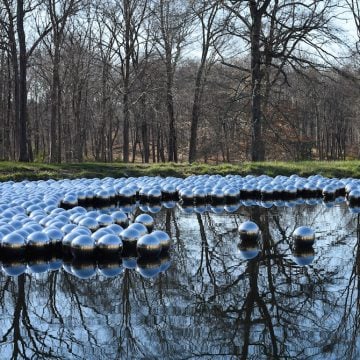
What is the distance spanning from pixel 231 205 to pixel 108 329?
24.7 ft

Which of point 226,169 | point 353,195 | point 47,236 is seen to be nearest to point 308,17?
point 226,169

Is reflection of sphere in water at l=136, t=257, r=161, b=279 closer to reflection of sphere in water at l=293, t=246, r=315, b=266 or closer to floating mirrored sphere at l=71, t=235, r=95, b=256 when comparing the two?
floating mirrored sphere at l=71, t=235, r=95, b=256

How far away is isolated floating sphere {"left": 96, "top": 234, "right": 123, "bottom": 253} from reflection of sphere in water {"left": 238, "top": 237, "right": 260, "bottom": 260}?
1584mm

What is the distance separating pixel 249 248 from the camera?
747cm

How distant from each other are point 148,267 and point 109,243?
0.57 m

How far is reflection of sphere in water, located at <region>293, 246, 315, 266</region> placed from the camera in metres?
6.70

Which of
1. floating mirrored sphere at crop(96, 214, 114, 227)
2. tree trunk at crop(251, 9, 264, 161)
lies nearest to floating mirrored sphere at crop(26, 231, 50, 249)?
floating mirrored sphere at crop(96, 214, 114, 227)

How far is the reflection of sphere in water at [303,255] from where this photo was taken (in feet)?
22.0

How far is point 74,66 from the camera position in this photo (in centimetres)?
3127

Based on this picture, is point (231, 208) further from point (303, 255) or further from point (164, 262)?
point (164, 262)

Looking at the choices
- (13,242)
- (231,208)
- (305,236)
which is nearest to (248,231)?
(305,236)

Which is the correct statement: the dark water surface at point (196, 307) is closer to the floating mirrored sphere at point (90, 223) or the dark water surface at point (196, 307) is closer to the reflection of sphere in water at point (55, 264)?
the reflection of sphere in water at point (55, 264)

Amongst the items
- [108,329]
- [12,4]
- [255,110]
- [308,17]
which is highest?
[12,4]

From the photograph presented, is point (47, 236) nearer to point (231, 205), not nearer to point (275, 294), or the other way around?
point (275, 294)
